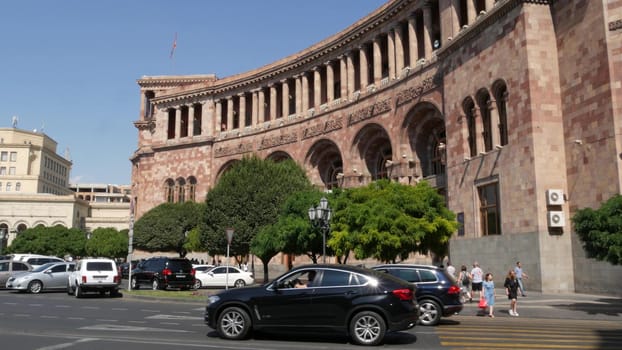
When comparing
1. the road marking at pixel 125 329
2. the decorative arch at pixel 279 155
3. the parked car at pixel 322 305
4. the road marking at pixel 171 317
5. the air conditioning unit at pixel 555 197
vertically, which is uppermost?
the decorative arch at pixel 279 155

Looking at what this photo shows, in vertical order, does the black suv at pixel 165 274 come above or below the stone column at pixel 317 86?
below

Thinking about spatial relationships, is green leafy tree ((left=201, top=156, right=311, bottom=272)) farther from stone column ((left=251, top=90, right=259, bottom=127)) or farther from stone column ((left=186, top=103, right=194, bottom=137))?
stone column ((left=186, top=103, right=194, bottom=137))

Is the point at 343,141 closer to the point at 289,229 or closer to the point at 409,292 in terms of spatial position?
the point at 289,229

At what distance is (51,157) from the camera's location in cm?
12288

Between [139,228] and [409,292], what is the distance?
4121 cm

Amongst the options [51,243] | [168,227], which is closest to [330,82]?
[168,227]

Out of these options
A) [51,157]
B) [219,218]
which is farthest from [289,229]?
[51,157]

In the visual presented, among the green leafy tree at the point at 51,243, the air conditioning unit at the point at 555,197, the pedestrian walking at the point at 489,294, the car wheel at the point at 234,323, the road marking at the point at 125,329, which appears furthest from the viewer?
the green leafy tree at the point at 51,243

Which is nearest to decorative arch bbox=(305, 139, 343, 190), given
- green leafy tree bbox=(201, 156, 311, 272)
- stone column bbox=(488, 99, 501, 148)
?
green leafy tree bbox=(201, 156, 311, 272)

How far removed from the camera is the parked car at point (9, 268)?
27.3 metres

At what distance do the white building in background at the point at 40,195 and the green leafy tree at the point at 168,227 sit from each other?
150ft

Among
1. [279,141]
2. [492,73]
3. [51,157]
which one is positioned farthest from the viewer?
[51,157]

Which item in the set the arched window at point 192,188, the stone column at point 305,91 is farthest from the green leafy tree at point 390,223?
the arched window at point 192,188

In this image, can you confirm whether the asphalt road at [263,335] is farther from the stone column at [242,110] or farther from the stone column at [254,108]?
the stone column at [242,110]
